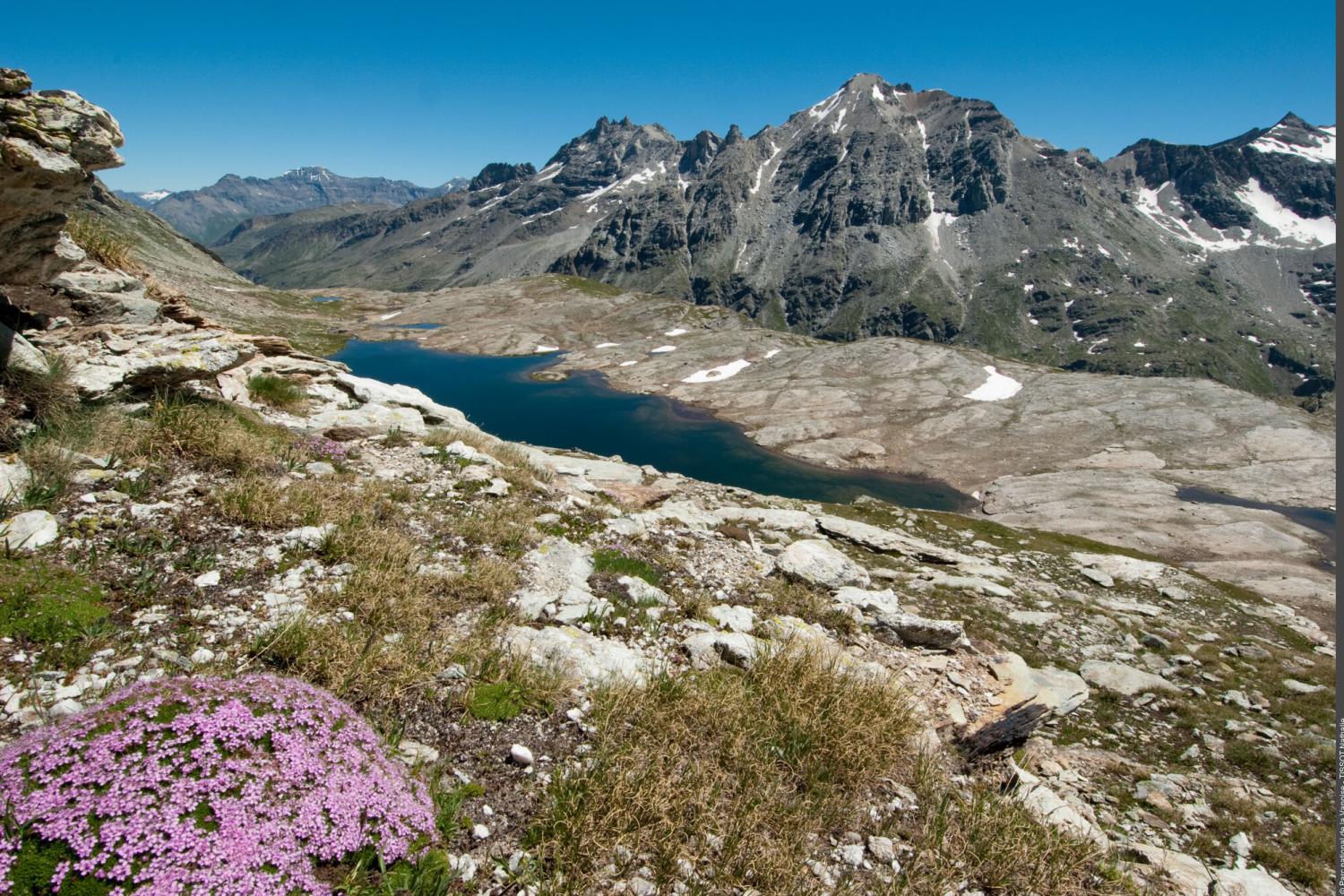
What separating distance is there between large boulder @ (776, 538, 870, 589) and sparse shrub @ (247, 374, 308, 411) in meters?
13.6

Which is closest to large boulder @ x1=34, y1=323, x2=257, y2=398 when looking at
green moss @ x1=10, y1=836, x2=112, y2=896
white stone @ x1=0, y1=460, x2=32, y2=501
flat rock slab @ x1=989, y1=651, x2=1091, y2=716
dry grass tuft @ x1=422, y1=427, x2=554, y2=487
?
white stone @ x1=0, y1=460, x2=32, y2=501

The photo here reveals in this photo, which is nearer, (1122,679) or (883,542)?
(1122,679)

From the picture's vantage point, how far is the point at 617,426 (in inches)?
4781

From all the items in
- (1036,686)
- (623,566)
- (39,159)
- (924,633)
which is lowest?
(1036,686)

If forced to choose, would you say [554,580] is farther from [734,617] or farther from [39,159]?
[39,159]

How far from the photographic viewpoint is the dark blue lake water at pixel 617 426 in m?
94.3

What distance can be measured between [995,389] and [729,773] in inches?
5875

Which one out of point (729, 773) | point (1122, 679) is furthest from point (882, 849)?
point (1122, 679)

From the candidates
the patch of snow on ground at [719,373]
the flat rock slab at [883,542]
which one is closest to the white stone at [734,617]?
the flat rock slab at [883,542]

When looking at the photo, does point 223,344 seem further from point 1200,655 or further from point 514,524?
point 1200,655

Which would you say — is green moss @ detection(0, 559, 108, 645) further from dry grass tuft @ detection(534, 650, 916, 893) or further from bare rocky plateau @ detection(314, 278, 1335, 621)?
bare rocky plateau @ detection(314, 278, 1335, 621)

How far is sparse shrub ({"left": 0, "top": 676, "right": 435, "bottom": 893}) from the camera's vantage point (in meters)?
3.06

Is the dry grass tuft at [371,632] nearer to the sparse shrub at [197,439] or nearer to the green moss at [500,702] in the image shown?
the green moss at [500,702]

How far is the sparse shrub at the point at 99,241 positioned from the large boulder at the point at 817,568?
17.8m
